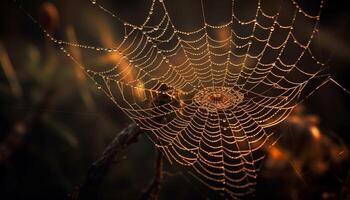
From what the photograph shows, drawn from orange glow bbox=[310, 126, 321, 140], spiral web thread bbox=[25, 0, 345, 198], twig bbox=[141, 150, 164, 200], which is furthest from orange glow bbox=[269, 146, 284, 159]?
spiral web thread bbox=[25, 0, 345, 198]

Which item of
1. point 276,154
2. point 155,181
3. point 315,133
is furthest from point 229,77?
point 315,133

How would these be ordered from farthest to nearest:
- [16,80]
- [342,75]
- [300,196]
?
[16,80], [342,75], [300,196]

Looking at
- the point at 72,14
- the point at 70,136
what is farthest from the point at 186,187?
the point at 72,14

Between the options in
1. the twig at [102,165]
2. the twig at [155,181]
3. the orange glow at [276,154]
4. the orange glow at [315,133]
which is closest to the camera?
the orange glow at [315,133]

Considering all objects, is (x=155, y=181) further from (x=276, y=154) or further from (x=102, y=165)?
(x=276, y=154)

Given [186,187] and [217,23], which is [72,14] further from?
[186,187]

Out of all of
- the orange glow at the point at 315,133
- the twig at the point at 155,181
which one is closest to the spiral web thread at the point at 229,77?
the twig at the point at 155,181

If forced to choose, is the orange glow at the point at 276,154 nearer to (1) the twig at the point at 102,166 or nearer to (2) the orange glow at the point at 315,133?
(2) the orange glow at the point at 315,133

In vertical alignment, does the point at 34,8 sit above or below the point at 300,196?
above

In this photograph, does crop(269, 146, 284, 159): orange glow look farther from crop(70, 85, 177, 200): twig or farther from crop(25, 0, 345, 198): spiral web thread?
crop(25, 0, 345, 198): spiral web thread
